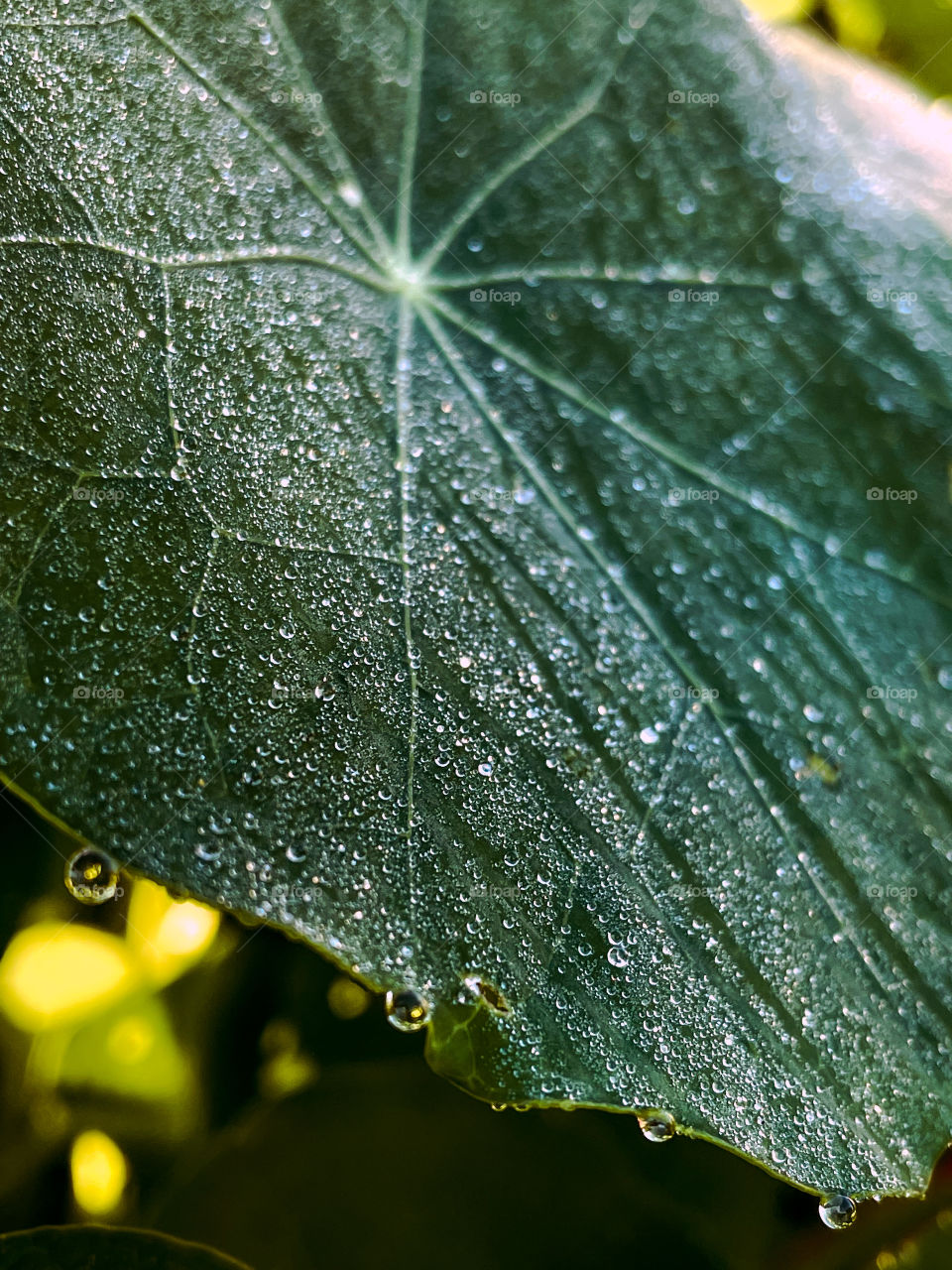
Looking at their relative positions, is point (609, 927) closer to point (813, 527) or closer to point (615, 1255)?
point (813, 527)

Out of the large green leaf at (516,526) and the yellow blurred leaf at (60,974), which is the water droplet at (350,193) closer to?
the large green leaf at (516,526)

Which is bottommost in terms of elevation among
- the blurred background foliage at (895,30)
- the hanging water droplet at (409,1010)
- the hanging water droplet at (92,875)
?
the hanging water droplet at (92,875)

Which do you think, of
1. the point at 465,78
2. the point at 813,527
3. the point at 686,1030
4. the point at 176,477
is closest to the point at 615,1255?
the point at 686,1030

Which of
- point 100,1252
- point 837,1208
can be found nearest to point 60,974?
point 100,1252

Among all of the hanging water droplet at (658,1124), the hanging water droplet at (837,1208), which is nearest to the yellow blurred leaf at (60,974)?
the hanging water droplet at (658,1124)

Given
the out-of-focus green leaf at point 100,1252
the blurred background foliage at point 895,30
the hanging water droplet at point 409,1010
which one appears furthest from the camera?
the blurred background foliage at point 895,30

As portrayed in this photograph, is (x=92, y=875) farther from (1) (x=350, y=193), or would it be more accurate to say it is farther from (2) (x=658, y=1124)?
(1) (x=350, y=193)

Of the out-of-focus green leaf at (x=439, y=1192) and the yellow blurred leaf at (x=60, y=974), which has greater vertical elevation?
the out-of-focus green leaf at (x=439, y=1192)

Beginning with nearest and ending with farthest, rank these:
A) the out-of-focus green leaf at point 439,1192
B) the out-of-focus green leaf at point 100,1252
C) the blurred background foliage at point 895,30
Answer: the out-of-focus green leaf at point 100,1252, the out-of-focus green leaf at point 439,1192, the blurred background foliage at point 895,30
